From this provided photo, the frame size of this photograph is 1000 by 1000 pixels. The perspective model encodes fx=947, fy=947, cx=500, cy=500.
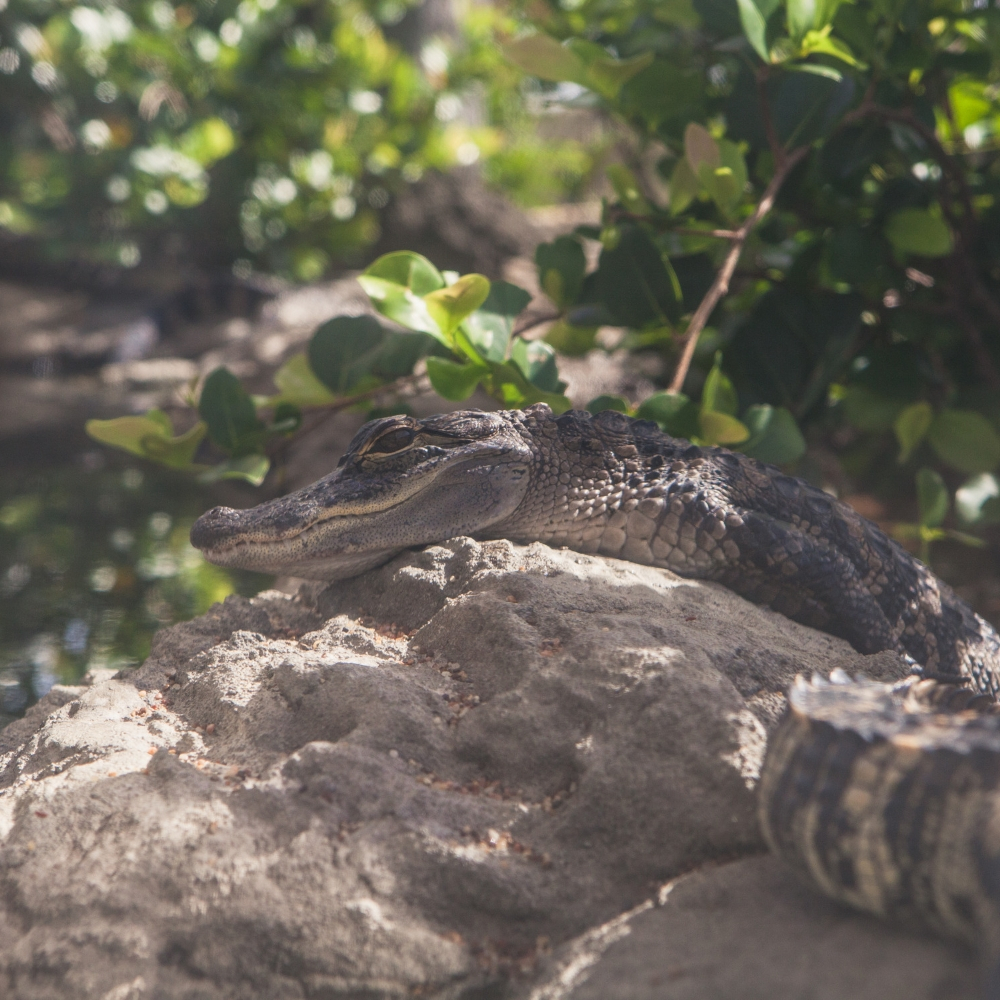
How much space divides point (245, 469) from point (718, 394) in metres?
1.42

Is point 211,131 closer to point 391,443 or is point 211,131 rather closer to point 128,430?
point 128,430

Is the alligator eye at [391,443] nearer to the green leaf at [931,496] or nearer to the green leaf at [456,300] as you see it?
the green leaf at [456,300]

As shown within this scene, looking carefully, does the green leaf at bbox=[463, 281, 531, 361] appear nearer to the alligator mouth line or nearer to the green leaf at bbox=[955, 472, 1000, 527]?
the alligator mouth line

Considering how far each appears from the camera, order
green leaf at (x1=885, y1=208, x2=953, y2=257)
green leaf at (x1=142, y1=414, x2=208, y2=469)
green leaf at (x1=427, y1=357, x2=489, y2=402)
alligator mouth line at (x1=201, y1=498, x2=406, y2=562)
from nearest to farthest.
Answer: alligator mouth line at (x1=201, y1=498, x2=406, y2=562), green leaf at (x1=427, y1=357, x2=489, y2=402), green leaf at (x1=142, y1=414, x2=208, y2=469), green leaf at (x1=885, y1=208, x2=953, y2=257)

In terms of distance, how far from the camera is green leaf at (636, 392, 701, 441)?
2762 millimetres

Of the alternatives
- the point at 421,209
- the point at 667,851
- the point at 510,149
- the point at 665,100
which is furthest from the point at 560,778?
the point at 510,149

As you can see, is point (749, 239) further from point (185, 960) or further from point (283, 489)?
point (185, 960)

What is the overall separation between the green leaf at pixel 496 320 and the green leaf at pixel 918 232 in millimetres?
1408

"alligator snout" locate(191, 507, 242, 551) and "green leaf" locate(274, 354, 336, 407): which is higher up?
"green leaf" locate(274, 354, 336, 407)

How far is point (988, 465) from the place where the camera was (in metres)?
3.26

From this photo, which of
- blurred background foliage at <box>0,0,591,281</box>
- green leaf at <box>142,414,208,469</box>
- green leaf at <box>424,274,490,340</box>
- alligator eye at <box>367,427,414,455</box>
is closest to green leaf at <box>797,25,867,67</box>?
green leaf at <box>424,274,490,340</box>

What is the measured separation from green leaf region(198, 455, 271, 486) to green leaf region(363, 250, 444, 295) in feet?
2.23

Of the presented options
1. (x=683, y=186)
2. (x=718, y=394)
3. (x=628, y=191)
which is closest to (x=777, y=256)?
(x=628, y=191)

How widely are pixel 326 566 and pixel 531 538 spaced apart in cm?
54
